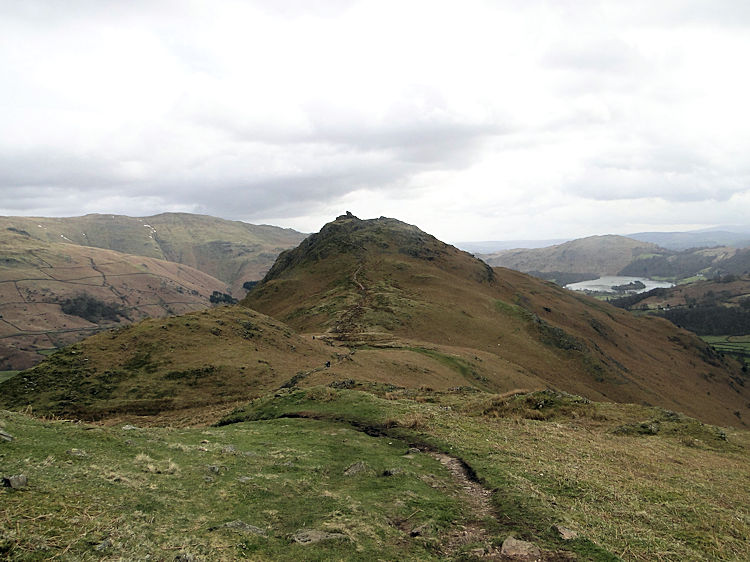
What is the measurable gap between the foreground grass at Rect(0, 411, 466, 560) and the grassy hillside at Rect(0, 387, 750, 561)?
5cm

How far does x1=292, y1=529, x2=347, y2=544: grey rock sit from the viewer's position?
414 inches

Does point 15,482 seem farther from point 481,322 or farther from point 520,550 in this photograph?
point 481,322

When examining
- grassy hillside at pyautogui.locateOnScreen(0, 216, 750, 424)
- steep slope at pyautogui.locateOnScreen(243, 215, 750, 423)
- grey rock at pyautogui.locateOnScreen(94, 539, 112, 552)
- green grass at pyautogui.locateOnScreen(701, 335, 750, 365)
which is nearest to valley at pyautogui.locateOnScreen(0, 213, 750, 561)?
grey rock at pyautogui.locateOnScreen(94, 539, 112, 552)

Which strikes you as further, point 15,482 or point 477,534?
point 477,534

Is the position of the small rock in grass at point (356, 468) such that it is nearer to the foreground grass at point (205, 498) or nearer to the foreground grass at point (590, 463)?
the foreground grass at point (205, 498)

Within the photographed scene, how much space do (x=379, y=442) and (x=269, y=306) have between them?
9064 cm

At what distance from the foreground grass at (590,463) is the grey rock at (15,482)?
12632mm

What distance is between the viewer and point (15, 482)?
961cm

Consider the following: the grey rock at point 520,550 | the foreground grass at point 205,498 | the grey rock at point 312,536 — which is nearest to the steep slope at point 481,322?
the foreground grass at point 205,498

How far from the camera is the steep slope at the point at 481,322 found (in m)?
74.6

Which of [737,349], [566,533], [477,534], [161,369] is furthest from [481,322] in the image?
[737,349]

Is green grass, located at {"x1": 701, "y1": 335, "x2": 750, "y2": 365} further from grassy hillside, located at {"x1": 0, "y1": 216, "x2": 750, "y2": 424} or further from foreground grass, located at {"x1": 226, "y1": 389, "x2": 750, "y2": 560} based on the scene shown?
foreground grass, located at {"x1": 226, "y1": 389, "x2": 750, "y2": 560}

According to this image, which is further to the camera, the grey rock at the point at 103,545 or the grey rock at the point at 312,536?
the grey rock at the point at 312,536

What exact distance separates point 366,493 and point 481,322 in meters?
76.7
